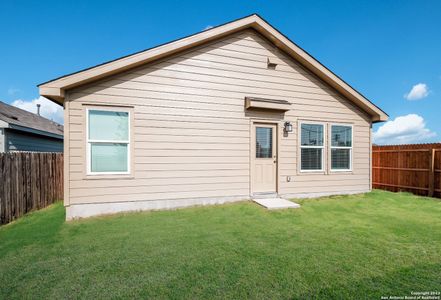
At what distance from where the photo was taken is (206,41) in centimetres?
604

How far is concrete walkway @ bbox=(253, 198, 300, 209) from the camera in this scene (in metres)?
5.66

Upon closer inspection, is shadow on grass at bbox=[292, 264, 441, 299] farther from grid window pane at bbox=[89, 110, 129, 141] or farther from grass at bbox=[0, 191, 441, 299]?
grid window pane at bbox=[89, 110, 129, 141]

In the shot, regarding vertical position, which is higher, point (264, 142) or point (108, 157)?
point (264, 142)

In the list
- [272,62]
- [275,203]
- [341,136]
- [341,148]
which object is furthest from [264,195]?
[272,62]

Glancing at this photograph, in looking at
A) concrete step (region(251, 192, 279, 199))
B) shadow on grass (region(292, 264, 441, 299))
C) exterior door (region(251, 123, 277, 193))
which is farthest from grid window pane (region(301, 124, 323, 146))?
shadow on grass (region(292, 264, 441, 299))

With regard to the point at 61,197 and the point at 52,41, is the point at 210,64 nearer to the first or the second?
the point at 61,197

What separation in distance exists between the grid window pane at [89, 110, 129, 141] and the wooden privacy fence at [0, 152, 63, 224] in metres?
2.21

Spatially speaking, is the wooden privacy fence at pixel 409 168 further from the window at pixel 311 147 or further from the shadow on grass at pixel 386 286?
the shadow on grass at pixel 386 286

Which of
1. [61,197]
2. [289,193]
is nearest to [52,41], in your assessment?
[61,197]

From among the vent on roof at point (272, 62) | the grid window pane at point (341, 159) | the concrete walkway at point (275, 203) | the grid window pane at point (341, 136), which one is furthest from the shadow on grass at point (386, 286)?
the vent on roof at point (272, 62)

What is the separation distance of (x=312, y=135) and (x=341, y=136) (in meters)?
1.25

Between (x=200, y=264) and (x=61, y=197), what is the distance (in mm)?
7168

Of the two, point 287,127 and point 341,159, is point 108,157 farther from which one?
point 341,159

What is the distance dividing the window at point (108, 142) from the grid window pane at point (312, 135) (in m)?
5.46
